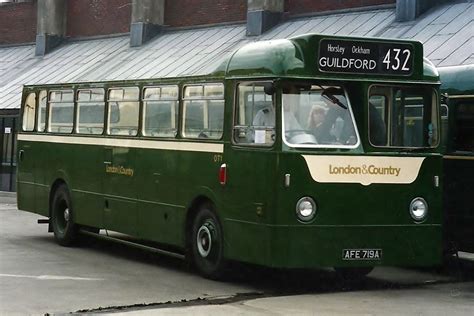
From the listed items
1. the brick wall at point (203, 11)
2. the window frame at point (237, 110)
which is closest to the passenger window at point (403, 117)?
the window frame at point (237, 110)

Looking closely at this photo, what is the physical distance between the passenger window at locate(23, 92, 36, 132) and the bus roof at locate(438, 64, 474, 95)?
303 inches

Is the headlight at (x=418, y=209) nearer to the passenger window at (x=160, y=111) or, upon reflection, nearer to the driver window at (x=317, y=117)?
the driver window at (x=317, y=117)

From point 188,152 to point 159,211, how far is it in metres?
1.15

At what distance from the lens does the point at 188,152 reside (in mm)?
12656

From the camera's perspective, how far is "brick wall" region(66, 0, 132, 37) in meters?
34.7

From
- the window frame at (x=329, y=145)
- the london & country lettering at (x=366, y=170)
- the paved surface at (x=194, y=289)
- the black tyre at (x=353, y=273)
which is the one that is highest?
the window frame at (x=329, y=145)

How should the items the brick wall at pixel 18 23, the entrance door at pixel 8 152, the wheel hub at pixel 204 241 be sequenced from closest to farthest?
the wheel hub at pixel 204 241
the entrance door at pixel 8 152
the brick wall at pixel 18 23

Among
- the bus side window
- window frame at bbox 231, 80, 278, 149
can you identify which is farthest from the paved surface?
the bus side window

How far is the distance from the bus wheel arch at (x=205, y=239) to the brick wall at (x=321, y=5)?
45.2 feet

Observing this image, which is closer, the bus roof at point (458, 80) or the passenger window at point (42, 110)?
the bus roof at point (458, 80)

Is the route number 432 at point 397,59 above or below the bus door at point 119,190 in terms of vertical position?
above

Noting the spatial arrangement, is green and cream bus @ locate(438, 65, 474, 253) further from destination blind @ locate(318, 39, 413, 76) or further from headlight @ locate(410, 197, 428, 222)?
destination blind @ locate(318, 39, 413, 76)

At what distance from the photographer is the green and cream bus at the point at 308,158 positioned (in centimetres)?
1096

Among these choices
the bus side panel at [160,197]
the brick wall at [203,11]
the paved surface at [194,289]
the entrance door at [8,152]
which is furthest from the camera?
the entrance door at [8,152]
